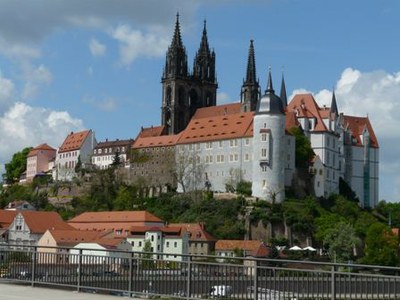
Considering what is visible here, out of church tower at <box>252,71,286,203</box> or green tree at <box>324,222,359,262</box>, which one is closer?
green tree at <box>324,222,359,262</box>

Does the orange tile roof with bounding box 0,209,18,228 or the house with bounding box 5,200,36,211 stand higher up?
the house with bounding box 5,200,36,211

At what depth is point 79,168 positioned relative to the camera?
133375mm

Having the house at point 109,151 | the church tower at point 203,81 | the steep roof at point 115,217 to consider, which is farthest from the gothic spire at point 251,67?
the steep roof at point 115,217

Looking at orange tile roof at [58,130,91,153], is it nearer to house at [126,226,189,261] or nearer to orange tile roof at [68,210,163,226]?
orange tile roof at [68,210,163,226]

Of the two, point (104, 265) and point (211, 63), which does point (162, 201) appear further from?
point (104, 265)

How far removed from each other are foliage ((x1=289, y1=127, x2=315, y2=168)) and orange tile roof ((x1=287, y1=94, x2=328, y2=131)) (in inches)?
168

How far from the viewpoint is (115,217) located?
103 m

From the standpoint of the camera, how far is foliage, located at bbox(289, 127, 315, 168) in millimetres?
107625

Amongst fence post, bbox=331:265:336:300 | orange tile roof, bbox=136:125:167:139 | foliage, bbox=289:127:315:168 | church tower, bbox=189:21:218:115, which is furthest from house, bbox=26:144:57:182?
fence post, bbox=331:265:336:300

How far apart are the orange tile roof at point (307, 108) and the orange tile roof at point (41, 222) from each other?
35205mm

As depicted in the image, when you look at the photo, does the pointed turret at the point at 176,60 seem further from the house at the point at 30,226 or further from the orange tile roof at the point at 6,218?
the house at the point at 30,226

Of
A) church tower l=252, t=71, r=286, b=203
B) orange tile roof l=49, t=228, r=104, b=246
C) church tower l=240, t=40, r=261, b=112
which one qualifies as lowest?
orange tile roof l=49, t=228, r=104, b=246

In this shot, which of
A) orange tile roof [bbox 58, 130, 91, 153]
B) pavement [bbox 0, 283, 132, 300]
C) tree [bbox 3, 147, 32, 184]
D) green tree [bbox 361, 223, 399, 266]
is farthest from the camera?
tree [bbox 3, 147, 32, 184]

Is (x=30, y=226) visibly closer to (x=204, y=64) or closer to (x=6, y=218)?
(x=6, y=218)
